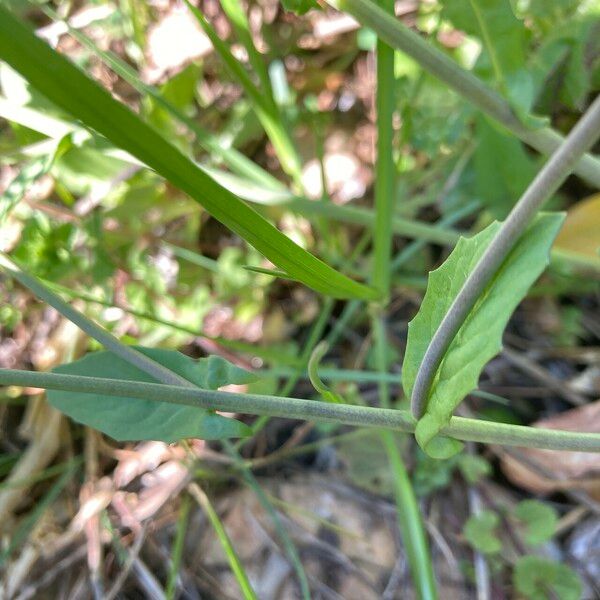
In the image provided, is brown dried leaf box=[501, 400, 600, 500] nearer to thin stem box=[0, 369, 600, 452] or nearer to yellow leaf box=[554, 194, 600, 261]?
yellow leaf box=[554, 194, 600, 261]

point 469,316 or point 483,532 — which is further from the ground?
point 469,316

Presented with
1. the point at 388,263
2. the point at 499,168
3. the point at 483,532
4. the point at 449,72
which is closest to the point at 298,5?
the point at 449,72

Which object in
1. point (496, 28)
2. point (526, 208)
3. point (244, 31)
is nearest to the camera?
point (526, 208)

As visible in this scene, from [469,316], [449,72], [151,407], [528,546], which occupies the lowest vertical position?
[528,546]

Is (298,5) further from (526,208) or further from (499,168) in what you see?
(499,168)

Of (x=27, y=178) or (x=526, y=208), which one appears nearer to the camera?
(x=526, y=208)

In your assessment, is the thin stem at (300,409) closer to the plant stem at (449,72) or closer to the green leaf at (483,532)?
the plant stem at (449,72)

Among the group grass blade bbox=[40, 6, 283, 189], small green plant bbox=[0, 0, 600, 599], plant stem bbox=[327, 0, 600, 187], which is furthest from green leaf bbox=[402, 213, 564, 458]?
grass blade bbox=[40, 6, 283, 189]
